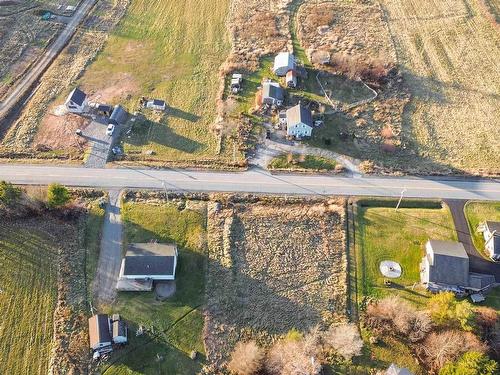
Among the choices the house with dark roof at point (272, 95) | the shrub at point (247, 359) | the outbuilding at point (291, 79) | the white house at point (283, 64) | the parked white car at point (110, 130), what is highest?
the white house at point (283, 64)

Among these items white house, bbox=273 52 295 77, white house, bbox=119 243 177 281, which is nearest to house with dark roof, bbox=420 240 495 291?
white house, bbox=119 243 177 281

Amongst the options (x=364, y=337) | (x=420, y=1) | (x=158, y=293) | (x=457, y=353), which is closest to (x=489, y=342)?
(x=457, y=353)

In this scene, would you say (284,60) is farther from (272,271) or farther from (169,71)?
(272,271)

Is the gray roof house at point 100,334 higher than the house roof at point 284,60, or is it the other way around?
the house roof at point 284,60

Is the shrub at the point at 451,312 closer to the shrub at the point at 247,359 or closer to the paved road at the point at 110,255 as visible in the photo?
the shrub at the point at 247,359

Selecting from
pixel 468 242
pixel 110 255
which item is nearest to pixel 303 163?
pixel 468 242

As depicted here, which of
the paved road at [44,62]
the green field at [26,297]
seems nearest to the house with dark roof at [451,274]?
the green field at [26,297]
